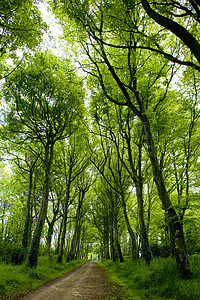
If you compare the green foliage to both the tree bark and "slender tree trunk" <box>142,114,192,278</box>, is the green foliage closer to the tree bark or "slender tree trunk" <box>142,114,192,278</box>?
"slender tree trunk" <box>142,114,192,278</box>

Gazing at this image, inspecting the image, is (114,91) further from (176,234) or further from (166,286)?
(166,286)

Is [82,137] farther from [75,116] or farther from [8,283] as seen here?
[8,283]

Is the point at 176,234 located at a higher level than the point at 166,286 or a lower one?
higher

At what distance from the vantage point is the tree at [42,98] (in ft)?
34.0

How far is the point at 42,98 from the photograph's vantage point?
1129cm

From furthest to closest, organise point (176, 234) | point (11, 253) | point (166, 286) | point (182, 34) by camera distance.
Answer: point (11, 253) < point (176, 234) < point (166, 286) < point (182, 34)

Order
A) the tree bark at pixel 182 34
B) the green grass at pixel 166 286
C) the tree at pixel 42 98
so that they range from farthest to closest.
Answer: the tree at pixel 42 98
the green grass at pixel 166 286
the tree bark at pixel 182 34

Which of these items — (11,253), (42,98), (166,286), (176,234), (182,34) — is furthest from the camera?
(42,98)

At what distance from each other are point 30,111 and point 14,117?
149cm

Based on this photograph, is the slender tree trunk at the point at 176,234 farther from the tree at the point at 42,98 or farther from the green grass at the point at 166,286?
the tree at the point at 42,98

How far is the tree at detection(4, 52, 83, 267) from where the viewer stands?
1038cm

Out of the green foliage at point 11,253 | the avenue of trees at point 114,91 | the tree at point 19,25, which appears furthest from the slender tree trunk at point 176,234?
the green foliage at point 11,253

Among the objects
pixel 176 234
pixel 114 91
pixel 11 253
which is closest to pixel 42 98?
pixel 114 91

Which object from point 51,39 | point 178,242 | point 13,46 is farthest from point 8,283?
point 51,39
